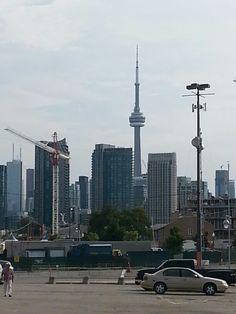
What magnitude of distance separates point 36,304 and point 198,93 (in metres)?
19.6

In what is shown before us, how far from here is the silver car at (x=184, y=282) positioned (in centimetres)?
3953

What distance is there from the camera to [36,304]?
32062 mm

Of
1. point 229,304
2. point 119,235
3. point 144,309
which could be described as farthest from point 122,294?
point 119,235

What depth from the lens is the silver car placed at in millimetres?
39531

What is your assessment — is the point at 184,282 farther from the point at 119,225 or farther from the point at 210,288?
the point at 119,225

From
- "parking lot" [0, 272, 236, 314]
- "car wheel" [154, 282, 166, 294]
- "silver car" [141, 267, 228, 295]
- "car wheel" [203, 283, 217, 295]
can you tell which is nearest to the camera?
"parking lot" [0, 272, 236, 314]

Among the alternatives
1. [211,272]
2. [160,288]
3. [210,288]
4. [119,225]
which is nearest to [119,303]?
[160,288]

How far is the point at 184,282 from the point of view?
3962cm

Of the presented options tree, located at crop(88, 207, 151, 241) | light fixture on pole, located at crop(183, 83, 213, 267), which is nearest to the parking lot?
light fixture on pole, located at crop(183, 83, 213, 267)

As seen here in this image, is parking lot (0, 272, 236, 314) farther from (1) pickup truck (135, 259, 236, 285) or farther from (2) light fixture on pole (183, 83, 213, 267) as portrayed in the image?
(2) light fixture on pole (183, 83, 213, 267)

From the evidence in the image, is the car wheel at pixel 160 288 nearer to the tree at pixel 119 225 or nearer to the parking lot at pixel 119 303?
the parking lot at pixel 119 303

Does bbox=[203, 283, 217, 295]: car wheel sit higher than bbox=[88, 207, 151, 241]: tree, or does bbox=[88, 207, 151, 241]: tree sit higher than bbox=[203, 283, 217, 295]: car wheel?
bbox=[88, 207, 151, 241]: tree

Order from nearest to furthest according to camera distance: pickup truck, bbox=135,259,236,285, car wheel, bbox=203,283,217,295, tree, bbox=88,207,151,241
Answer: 1. car wheel, bbox=203,283,217,295
2. pickup truck, bbox=135,259,236,285
3. tree, bbox=88,207,151,241

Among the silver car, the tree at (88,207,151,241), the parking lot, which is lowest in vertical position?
the parking lot
